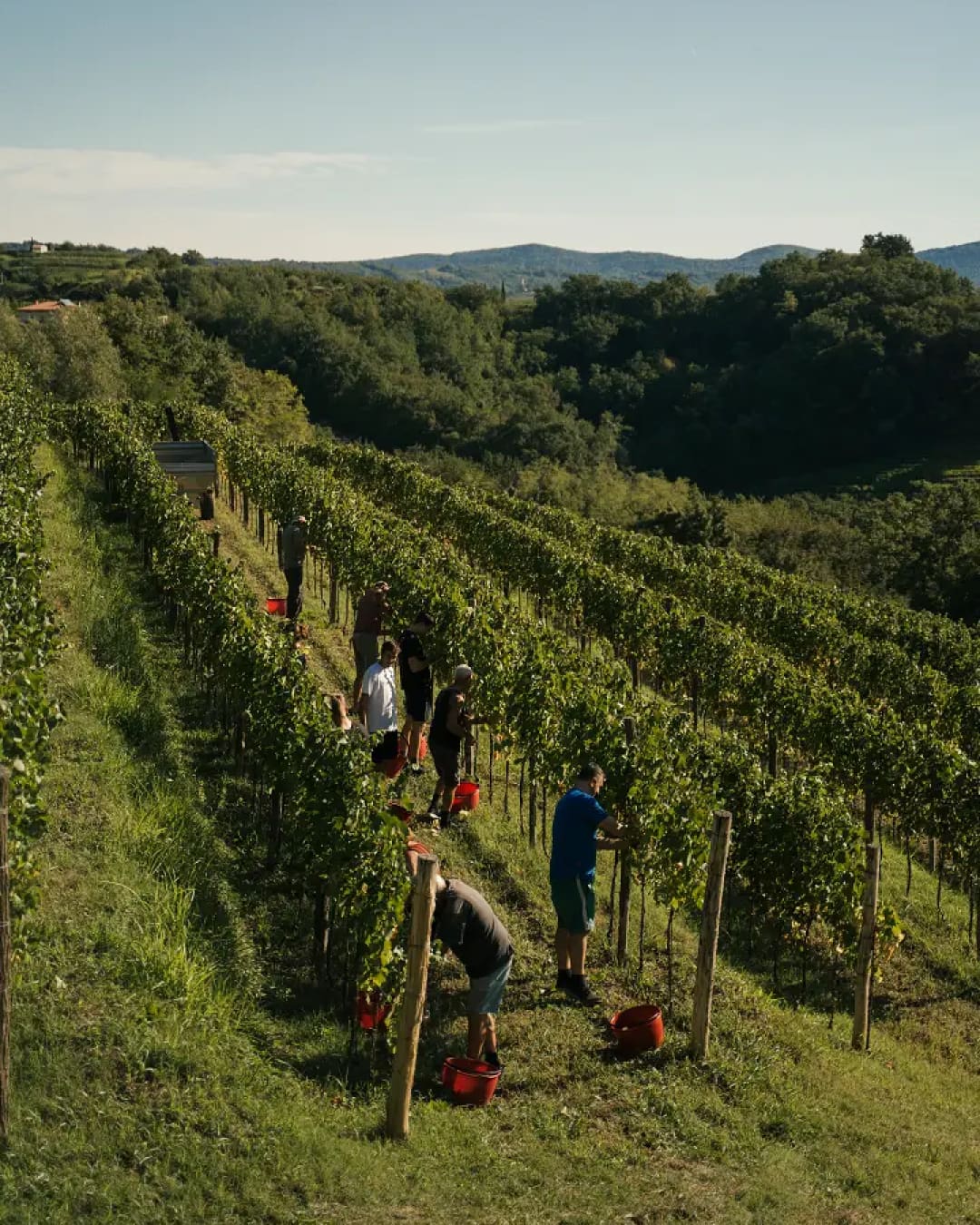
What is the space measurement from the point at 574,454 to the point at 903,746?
55.3 m

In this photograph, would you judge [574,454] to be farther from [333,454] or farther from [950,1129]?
[950,1129]

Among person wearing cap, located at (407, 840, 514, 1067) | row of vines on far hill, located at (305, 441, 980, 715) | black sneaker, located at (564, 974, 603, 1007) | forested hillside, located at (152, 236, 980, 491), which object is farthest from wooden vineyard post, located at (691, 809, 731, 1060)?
forested hillside, located at (152, 236, 980, 491)

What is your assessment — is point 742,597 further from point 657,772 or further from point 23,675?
point 23,675

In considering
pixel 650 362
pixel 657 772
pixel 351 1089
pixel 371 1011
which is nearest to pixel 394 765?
pixel 657 772

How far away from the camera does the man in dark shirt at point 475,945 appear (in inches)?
264

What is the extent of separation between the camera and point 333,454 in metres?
35.6

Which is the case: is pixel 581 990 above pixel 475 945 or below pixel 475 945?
below

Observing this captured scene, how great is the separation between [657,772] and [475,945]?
3.16 m

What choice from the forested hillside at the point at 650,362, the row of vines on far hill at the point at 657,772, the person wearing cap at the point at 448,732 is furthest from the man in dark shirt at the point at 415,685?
the forested hillside at the point at 650,362

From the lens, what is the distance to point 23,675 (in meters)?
7.39

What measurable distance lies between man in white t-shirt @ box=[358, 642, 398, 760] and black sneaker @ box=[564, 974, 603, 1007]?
293 cm

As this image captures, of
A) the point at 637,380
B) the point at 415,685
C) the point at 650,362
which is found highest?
the point at 650,362

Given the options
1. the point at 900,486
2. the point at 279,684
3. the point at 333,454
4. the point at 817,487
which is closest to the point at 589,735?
the point at 279,684

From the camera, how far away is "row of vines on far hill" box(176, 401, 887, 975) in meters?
9.22
